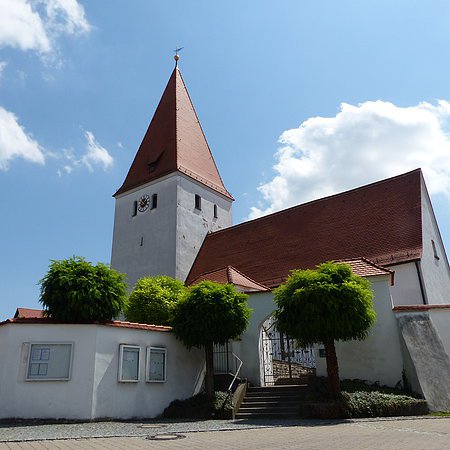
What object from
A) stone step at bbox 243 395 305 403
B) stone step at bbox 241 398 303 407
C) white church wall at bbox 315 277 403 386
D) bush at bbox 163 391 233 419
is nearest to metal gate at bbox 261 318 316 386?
white church wall at bbox 315 277 403 386

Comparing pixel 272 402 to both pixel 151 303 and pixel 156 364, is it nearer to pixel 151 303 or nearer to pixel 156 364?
pixel 156 364

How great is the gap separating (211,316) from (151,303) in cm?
539

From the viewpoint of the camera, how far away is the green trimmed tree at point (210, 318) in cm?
1323

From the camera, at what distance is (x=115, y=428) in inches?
404

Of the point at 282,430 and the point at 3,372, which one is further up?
the point at 3,372

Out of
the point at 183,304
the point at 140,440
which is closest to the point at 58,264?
the point at 183,304

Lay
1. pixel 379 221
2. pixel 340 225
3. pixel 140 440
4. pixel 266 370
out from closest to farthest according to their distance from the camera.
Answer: pixel 140 440, pixel 266 370, pixel 379 221, pixel 340 225

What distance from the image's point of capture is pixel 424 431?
8.40 meters

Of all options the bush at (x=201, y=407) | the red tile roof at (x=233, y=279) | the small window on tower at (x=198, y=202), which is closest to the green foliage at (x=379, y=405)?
the bush at (x=201, y=407)

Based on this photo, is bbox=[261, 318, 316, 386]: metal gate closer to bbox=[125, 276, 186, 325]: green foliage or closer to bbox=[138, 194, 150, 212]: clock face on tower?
bbox=[125, 276, 186, 325]: green foliage

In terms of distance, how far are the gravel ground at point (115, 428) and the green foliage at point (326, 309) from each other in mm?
2239

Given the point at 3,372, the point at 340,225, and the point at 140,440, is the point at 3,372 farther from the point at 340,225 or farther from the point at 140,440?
the point at 340,225

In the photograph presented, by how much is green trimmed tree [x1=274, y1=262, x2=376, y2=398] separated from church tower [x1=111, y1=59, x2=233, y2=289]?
14.0m

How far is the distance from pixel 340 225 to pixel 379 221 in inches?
78.1
